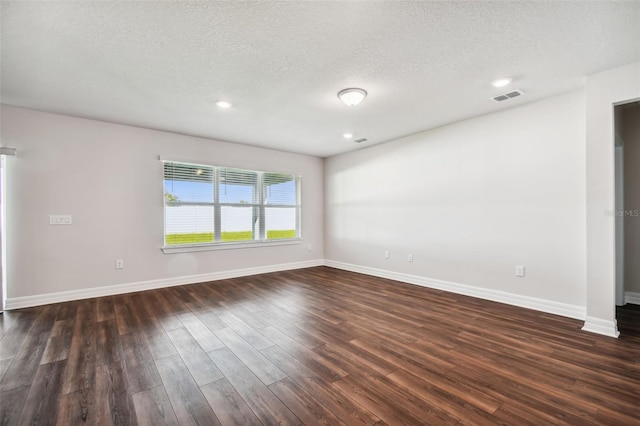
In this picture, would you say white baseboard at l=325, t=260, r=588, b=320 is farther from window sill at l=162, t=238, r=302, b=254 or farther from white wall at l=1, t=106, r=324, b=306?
white wall at l=1, t=106, r=324, b=306

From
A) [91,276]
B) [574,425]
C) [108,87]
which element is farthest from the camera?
[91,276]

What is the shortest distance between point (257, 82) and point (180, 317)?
269 centimetres

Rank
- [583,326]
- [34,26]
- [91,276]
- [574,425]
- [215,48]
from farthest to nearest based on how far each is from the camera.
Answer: [91,276] < [583,326] < [215,48] < [34,26] < [574,425]

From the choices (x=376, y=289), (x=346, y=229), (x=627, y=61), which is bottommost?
(x=376, y=289)

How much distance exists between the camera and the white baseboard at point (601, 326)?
8.48 feet

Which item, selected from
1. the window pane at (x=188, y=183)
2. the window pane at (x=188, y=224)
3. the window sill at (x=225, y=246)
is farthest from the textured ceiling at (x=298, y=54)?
the window sill at (x=225, y=246)

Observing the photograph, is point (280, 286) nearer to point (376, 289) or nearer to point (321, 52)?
point (376, 289)

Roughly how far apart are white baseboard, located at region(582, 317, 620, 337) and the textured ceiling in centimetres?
238

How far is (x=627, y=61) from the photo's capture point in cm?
248

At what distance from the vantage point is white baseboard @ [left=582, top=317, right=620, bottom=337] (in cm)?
258

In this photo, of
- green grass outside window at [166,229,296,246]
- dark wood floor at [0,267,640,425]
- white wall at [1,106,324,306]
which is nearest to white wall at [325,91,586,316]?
dark wood floor at [0,267,640,425]

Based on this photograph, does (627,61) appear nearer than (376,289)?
Yes

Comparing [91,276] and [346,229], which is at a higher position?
[346,229]

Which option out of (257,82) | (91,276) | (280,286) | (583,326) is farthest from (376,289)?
(91,276)
